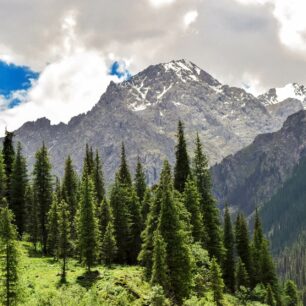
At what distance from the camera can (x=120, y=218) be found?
254 ft

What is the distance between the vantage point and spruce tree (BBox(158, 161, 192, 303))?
51.5 m

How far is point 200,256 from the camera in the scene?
61344 mm

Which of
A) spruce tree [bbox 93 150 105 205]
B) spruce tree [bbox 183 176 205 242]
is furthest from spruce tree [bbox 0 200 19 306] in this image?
spruce tree [bbox 93 150 105 205]

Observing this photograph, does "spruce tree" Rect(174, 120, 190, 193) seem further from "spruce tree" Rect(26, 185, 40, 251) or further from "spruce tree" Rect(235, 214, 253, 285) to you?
"spruce tree" Rect(235, 214, 253, 285)

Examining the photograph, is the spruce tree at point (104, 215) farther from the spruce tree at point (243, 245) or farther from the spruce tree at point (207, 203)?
the spruce tree at point (243, 245)

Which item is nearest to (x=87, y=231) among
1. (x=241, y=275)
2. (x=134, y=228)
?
(x=134, y=228)

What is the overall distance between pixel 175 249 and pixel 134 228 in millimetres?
27281

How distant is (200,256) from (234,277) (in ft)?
96.2

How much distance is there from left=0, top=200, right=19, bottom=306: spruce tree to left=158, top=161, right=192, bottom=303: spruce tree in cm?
1540

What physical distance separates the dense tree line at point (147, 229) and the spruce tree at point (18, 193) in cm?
16

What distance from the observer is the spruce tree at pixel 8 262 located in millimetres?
43219

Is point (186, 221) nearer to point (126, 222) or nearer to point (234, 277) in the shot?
point (126, 222)

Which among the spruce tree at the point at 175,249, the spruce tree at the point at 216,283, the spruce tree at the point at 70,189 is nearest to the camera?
the spruce tree at the point at 175,249

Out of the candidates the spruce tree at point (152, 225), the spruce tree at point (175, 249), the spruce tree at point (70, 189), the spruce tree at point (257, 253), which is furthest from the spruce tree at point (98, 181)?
the spruce tree at point (175, 249)
